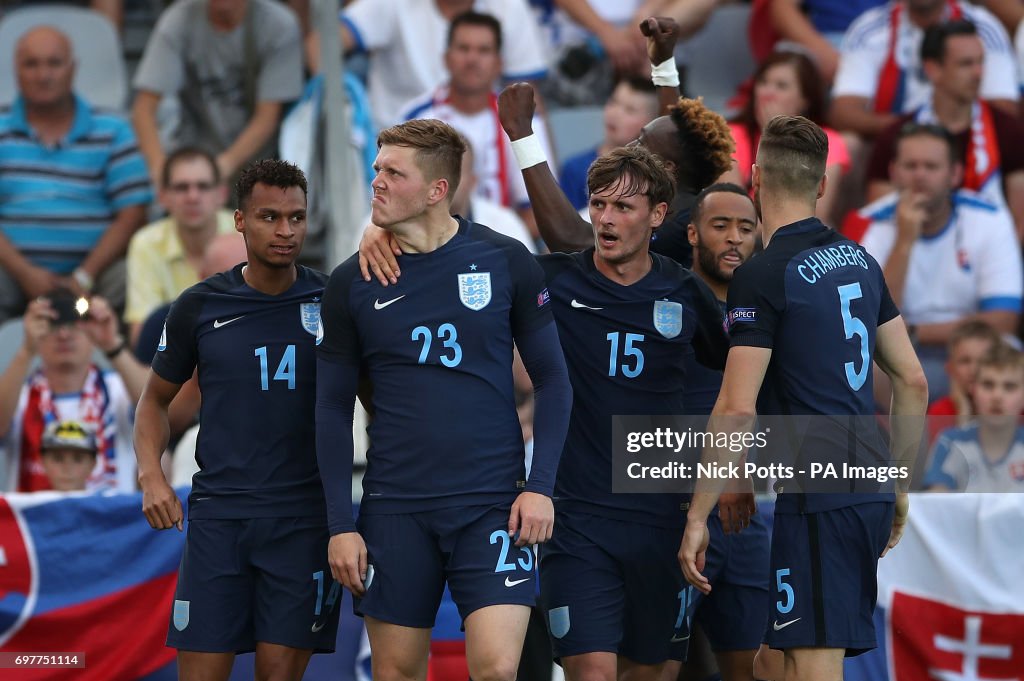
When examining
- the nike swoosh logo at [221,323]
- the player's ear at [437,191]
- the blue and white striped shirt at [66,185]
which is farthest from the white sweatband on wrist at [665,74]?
the blue and white striped shirt at [66,185]

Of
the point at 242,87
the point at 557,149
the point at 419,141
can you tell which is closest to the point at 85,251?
the point at 242,87

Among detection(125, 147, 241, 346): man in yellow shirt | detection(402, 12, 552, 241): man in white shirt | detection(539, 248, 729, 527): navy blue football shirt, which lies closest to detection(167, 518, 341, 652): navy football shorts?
detection(539, 248, 729, 527): navy blue football shirt

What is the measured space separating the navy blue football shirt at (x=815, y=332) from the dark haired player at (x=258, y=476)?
1.60 metres

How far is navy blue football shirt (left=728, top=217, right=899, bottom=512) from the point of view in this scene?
5.00 metres

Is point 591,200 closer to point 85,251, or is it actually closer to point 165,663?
point 165,663

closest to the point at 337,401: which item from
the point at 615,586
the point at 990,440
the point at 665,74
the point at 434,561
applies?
the point at 434,561

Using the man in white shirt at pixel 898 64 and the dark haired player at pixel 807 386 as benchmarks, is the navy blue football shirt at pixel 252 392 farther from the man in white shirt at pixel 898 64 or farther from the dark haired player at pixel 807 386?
the man in white shirt at pixel 898 64

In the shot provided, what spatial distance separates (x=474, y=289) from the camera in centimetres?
505

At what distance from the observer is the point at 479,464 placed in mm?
4988

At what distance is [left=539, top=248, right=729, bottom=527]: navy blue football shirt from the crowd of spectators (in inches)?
99.0

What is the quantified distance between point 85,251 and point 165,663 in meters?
3.56

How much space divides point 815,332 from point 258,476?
6.64 ft

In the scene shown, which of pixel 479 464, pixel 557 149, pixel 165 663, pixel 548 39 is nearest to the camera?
pixel 479 464

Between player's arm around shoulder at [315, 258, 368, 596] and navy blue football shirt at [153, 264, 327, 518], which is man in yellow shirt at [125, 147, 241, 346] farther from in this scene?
player's arm around shoulder at [315, 258, 368, 596]
